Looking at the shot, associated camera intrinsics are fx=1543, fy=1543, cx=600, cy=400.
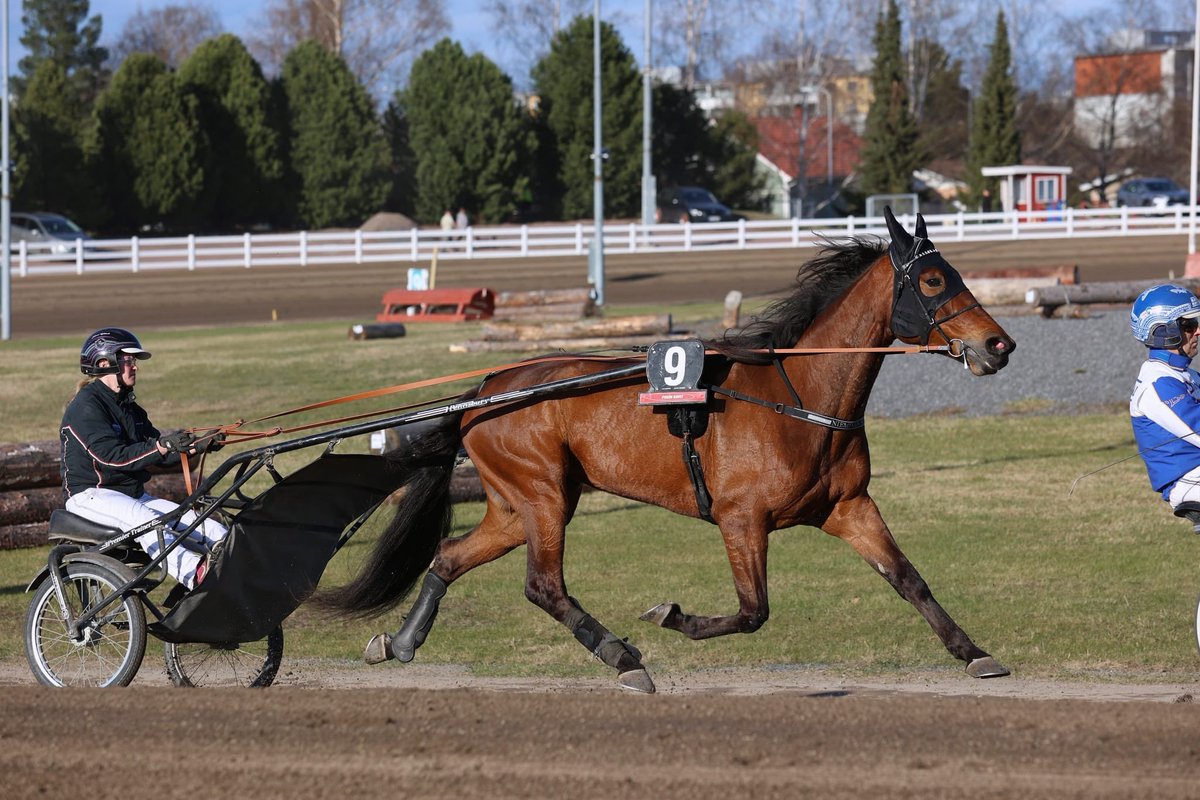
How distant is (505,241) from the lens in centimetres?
3950

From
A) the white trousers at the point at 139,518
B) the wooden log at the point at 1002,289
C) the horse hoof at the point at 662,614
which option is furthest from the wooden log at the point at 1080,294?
the white trousers at the point at 139,518

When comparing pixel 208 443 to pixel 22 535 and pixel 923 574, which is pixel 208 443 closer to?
pixel 22 535

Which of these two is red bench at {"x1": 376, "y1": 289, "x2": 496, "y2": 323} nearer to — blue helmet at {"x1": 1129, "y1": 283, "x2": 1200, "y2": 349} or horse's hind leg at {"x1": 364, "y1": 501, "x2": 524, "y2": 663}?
horse's hind leg at {"x1": 364, "y1": 501, "x2": 524, "y2": 663}

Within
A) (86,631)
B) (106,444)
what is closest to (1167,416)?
(106,444)

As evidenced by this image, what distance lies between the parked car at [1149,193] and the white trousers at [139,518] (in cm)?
5385

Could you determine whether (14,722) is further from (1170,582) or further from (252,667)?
(1170,582)

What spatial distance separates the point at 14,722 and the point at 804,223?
116 ft

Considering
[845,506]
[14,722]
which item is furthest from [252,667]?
[845,506]

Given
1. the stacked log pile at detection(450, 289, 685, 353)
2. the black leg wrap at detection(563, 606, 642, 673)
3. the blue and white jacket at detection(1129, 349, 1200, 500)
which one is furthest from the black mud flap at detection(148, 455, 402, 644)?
the stacked log pile at detection(450, 289, 685, 353)

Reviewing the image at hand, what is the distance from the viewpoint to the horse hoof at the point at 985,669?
6.23 metres

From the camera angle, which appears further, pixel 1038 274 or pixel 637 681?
pixel 1038 274

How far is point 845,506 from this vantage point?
21.3ft

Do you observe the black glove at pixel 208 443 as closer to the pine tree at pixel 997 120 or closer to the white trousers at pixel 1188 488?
the white trousers at pixel 1188 488

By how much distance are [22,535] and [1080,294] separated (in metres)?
14.5
